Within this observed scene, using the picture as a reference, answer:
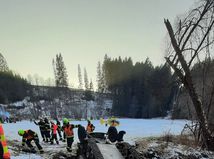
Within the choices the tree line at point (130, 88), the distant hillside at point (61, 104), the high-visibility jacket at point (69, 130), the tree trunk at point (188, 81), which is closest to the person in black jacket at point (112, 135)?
the high-visibility jacket at point (69, 130)

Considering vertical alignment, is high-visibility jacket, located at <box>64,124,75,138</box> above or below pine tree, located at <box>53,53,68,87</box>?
below

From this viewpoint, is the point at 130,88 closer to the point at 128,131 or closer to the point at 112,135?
the point at 128,131

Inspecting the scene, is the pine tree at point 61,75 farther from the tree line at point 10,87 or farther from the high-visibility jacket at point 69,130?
the high-visibility jacket at point 69,130

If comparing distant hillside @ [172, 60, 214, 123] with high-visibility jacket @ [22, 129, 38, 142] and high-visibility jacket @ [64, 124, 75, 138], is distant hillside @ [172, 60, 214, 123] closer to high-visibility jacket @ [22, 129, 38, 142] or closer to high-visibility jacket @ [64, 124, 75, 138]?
high-visibility jacket @ [64, 124, 75, 138]

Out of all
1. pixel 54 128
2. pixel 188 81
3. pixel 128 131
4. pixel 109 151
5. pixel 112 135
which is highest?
pixel 188 81

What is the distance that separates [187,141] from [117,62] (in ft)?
267

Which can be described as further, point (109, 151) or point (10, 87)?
point (10, 87)

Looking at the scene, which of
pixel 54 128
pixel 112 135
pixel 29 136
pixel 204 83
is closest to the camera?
pixel 204 83

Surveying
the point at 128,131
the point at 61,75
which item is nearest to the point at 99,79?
the point at 61,75

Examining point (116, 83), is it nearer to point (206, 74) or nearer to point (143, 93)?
point (143, 93)

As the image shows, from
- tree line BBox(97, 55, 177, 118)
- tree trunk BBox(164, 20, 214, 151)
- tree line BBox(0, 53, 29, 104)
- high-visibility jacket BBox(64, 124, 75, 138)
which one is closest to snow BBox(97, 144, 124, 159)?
tree trunk BBox(164, 20, 214, 151)

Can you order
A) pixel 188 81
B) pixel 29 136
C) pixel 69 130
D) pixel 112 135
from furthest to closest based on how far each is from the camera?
1. pixel 69 130
2. pixel 29 136
3. pixel 112 135
4. pixel 188 81

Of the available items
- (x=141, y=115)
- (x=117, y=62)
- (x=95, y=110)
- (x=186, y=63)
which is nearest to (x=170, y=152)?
(x=186, y=63)

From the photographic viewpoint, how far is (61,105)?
90.9 m
